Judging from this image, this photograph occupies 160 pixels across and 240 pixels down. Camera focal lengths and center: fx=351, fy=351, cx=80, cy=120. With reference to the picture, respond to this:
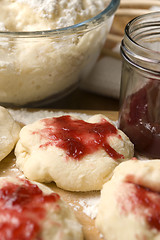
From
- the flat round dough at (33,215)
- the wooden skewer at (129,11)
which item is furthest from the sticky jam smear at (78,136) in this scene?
the wooden skewer at (129,11)

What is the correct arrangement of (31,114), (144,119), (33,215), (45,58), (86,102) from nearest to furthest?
(33,215) < (144,119) < (45,58) < (31,114) < (86,102)

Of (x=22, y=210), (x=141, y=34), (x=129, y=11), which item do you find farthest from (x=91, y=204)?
(x=129, y=11)

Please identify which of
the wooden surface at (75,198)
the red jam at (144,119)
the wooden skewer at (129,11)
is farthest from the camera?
the wooden skewer at (129,11)

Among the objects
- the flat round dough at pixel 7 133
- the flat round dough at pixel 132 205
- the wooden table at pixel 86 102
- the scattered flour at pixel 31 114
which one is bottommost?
the wooden table at pixel 86 102

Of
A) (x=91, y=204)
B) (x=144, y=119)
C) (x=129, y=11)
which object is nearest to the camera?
(x=91, y=204)

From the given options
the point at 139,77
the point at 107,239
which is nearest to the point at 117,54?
the point at 139,77

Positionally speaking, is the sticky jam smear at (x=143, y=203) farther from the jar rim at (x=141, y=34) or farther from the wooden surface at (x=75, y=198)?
the jar rim at (x=141, y=34)

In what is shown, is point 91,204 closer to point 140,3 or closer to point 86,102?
point 86,102
